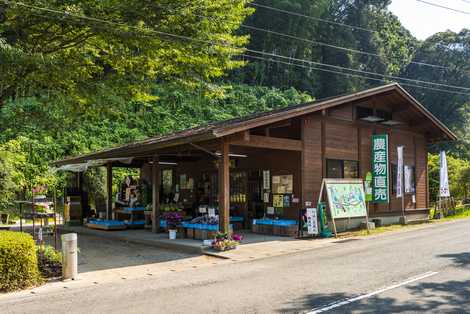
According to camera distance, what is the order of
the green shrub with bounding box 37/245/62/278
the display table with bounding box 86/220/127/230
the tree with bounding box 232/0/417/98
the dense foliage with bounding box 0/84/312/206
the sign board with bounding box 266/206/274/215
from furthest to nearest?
the tree with bounding box 232/0/417/98
the display table with bounding box 86/220/127/230
the sign board with bounding box 266/206/274/215
the dense foliage with bounding box 0/84/312/206
the green shrub with bounding box 37/245/62/278

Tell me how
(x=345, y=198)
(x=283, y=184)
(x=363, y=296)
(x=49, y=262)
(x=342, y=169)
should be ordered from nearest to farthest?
(x=363, y=296), (x=49, y=262), (x=345, y=198), (x=283, y=184), (x=342, y=169)

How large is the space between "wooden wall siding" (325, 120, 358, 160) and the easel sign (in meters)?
1.35

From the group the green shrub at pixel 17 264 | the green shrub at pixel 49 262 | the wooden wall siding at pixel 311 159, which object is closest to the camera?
the green shrub at pixel 17 264

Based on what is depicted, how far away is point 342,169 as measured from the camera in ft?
52.2

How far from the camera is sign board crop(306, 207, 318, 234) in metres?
13.5

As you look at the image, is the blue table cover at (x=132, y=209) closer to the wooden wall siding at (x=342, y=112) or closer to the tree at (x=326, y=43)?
the wooden wall siding at (x=342, y=112)

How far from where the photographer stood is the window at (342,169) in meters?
15.4

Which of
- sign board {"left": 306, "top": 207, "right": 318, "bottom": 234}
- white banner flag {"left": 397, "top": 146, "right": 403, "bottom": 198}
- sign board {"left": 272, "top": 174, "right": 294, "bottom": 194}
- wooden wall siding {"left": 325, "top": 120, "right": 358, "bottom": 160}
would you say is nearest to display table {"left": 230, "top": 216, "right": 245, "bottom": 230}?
sign board {"left": 272, "top": 174, "right": 294, "bottom": 194}

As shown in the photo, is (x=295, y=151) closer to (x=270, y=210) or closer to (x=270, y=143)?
(x=270, y=143)

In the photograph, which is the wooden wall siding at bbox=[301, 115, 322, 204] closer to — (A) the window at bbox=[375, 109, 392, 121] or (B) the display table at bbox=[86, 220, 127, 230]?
(A) the window at bbox=[375, 109, 392, 121]

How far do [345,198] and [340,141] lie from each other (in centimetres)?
244

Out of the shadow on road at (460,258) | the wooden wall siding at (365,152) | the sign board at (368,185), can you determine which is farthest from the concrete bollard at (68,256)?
the wooden wall siding at (365,152)

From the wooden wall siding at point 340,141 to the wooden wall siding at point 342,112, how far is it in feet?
0.74

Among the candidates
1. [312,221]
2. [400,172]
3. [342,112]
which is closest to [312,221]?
[312,221]
